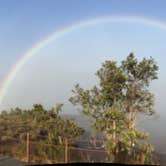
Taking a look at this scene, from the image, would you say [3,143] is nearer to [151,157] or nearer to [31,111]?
[31,111]

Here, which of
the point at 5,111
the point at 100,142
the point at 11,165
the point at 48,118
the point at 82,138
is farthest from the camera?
the point at 5,111

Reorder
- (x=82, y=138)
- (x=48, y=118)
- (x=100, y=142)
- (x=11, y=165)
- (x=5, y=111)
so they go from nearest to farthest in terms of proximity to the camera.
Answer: (x=11, y=165), (x=100, y=142), (x=82, y=138), (x=48, y=118), (x=5, y=111)

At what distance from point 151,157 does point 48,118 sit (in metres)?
5.77

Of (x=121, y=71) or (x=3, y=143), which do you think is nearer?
(x=121, y=71)

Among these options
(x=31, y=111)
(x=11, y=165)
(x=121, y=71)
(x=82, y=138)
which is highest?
(x=121, y=71)

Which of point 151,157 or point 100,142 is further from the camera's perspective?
point 100,142

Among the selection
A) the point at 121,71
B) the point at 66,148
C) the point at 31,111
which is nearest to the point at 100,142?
the point at 66,148

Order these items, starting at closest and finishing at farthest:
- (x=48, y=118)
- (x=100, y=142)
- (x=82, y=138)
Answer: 1. (x=100, y=142)
2. (x=82, y=138)
3. (x=48, y=118)

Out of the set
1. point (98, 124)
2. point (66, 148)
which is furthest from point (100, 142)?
point (66, 148)

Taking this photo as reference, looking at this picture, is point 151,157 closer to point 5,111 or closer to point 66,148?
point 66,148

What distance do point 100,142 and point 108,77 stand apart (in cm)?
261

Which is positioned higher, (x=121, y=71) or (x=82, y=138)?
(x=121, y=71)

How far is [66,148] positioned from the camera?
14.9m

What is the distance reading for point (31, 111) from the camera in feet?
64.8
